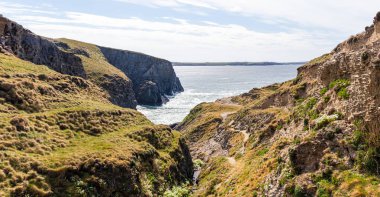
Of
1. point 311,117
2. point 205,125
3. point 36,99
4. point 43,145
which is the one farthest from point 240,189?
point 205,125

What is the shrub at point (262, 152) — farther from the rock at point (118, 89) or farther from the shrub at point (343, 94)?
the rock at point (118, 89)

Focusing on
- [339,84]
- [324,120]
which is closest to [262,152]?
[339,84]

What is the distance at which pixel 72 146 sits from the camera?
5797 centimetres

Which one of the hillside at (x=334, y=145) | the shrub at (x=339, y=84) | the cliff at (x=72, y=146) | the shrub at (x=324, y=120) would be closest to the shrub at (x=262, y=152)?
the hillside at (x=334, y=145)

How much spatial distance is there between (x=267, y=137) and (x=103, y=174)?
99.4 ft

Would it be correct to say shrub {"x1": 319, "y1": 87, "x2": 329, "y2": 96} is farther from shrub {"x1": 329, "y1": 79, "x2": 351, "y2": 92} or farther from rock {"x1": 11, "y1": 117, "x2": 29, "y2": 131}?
rock {"x1": 11, "y1": 117, "x2": 29, "y2": 131}

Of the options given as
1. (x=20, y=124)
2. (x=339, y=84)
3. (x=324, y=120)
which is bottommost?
(x=20, y=124)

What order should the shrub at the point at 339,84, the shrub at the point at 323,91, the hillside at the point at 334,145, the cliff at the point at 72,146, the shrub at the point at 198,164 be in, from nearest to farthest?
the hillside at the point at 334,145 → the shrub at the point at 339,84 → the shrub at the point at 323,91 → the cliff at the point at 72,146 → the shrub at the point at 198,164

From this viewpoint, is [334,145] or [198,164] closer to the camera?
[334,145]

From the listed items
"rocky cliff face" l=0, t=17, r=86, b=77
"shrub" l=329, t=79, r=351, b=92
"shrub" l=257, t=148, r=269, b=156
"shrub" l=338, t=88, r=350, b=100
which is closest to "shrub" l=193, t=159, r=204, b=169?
"shrub" l=257, t=148, r=269, b=156

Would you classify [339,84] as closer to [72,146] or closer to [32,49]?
[72,146]

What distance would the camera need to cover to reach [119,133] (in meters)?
69.4

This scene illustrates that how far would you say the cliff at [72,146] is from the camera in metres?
47.4

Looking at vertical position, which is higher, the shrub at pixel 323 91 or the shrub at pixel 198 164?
the shrub at pixel 323 91
